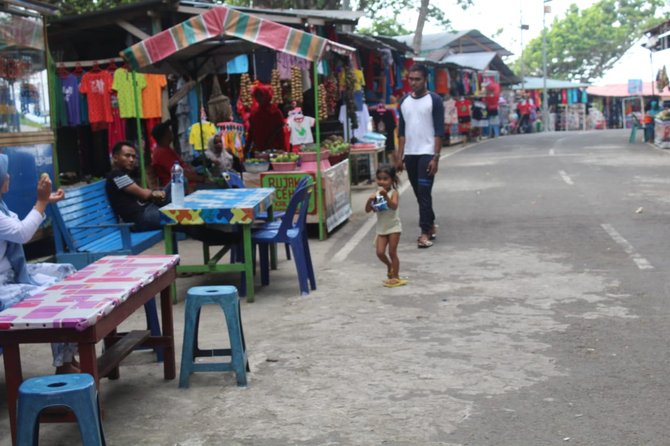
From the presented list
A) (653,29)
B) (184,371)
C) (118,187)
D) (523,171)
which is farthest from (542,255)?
(653,29)

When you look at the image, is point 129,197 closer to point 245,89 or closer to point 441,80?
point 245,89

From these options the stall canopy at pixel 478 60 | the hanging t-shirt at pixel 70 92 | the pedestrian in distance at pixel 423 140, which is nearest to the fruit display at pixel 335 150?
the pedestrian in distance at pixel 423 140

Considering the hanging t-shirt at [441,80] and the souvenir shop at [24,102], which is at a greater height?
the hanging t-shirt at [441,80]

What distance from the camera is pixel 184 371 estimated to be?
5691 mm

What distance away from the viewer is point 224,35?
9.52m

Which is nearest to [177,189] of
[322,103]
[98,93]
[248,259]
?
[248,259]

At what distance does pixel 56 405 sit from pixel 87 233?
16.5 ft

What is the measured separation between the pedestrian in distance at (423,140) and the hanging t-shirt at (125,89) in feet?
16.0

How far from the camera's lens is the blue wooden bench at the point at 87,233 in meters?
8.20

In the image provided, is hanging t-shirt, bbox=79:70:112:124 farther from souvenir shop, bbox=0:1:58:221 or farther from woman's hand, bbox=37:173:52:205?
woman's hand, bbox=37:173:52:205

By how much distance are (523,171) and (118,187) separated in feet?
42.1

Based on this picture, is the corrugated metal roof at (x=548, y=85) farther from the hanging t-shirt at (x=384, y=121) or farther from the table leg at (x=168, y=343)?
the table leg at (x=168, y=343)

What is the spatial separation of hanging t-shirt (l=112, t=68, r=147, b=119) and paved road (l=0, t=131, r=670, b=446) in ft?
14.5

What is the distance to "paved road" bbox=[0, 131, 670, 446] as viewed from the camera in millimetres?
4875
